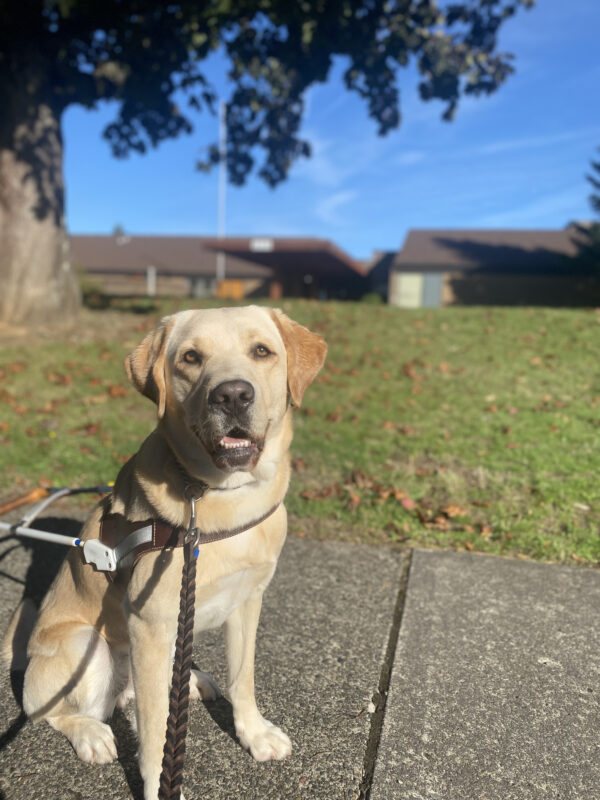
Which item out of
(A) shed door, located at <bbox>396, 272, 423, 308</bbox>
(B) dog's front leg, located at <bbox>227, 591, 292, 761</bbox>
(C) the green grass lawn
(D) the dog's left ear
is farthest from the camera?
(A) shed door, located at <bbox>396, 272, 423, 308</bbox>

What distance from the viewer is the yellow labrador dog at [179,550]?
2125 mm

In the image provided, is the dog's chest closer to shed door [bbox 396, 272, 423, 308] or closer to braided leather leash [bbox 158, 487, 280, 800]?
braided leather leash [bbox 158, 487, 280, 800]

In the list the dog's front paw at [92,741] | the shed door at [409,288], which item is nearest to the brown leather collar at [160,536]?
the dog's front paw at [92,741]

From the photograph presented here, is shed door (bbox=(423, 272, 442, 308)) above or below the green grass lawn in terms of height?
above

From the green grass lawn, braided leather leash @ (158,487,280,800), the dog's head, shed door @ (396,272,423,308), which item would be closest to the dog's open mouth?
the dog's head

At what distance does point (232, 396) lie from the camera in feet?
6.92

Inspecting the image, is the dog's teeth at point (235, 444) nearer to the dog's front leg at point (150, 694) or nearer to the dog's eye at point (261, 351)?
the dog's eye at point (261, 351)

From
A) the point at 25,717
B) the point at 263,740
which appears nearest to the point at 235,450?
the point at 263,740

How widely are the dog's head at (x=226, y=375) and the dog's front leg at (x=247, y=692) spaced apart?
2.26ft

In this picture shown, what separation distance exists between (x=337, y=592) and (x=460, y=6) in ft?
36.9

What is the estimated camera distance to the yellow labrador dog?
2125 mm

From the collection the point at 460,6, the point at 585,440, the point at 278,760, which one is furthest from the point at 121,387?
the point at 460,6

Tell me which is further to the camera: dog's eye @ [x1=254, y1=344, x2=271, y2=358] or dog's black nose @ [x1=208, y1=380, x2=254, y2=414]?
dog's eye @ [x1=254, y1=344, x2=271, y2=358]

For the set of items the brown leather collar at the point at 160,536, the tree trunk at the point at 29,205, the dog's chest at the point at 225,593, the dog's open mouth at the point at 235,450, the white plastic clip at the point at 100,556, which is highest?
the tree trunk at the point at 29,205
